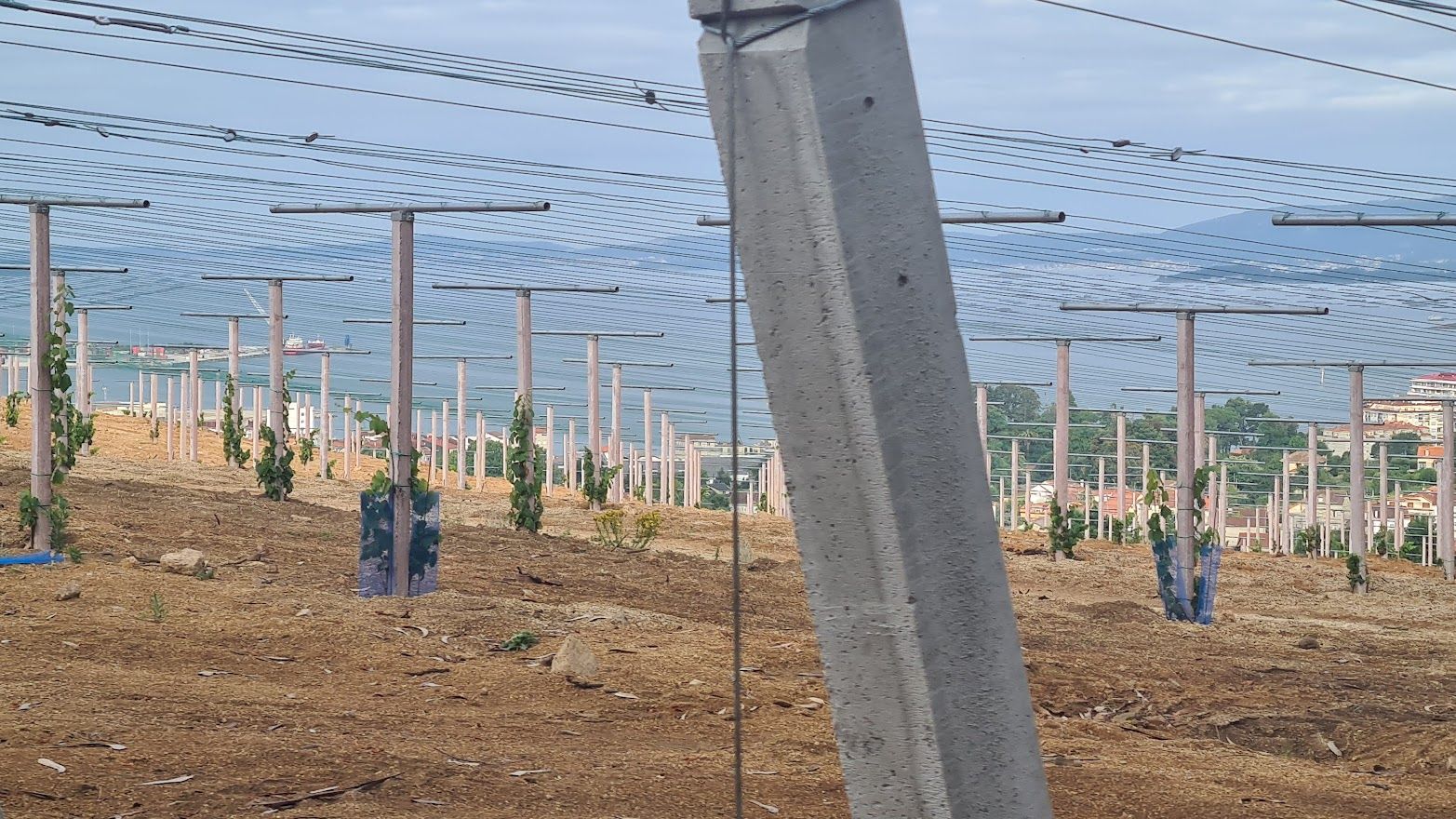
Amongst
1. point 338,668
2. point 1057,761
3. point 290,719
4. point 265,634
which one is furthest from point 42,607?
point 1057,761

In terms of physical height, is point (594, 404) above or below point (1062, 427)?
above

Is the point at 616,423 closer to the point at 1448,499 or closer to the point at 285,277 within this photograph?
the point at 285,277

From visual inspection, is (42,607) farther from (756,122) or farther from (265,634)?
(756,122)

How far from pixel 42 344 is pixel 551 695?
5994mm

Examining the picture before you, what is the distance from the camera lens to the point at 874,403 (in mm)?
2219

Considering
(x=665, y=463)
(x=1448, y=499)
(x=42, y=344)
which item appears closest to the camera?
(x=42, y=344)

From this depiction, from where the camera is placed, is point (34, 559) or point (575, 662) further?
point (34, 559)

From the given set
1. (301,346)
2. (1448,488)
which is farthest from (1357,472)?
(301,346)

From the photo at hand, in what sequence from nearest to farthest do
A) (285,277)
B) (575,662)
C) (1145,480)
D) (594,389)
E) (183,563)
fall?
(575,662) → (183,563) → (1145,480) → (285,277) → (594,389)

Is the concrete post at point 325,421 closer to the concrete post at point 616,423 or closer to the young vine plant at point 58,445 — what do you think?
the concrete post at point 616,423

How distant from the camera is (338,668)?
917 centimetres

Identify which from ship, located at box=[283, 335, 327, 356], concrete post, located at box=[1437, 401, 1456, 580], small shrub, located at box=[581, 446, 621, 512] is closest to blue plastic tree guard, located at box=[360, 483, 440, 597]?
ship, located at box=[283, 335, 327, 356]

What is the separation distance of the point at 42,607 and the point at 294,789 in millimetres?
5020

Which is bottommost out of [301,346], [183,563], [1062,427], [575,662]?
[575,662]
